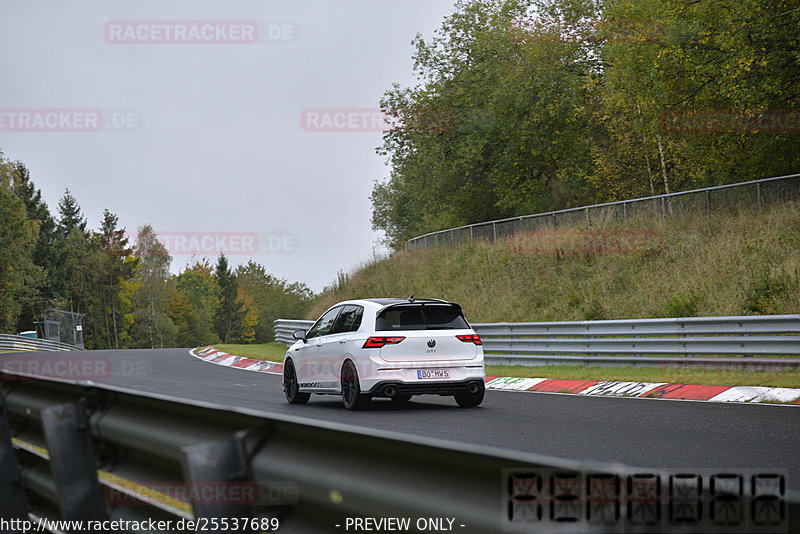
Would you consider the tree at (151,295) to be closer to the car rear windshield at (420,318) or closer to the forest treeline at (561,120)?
the forest treeline at (561,120)

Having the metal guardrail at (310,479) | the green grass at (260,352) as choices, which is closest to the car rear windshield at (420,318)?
the metal guardrail at (310,479)

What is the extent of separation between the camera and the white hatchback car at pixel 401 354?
1316cm

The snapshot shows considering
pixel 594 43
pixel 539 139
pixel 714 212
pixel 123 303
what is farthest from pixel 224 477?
pixel 123 303

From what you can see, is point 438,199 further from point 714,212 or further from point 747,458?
Result: point 747,458

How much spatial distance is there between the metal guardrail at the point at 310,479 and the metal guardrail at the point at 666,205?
77.8 ft

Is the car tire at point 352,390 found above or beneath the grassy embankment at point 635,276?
beneath

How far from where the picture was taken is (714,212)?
2655 centimetres

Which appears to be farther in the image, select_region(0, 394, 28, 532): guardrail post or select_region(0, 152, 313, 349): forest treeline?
select_region(0, 152, 313, 349): forest treeline

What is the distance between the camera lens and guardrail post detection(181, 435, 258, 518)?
8.61 ft

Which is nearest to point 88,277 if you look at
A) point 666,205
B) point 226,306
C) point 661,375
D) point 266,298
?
point 226,306

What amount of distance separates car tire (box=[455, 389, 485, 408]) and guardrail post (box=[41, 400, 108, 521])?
10.5m

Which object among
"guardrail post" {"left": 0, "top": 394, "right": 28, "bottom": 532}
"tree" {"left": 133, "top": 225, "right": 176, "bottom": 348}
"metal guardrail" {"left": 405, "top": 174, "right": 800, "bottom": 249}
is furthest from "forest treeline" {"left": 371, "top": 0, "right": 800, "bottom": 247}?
"tree" {"left": 133, "top": 225, "right": 176, "bottom": 348}

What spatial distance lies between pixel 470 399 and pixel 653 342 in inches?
227

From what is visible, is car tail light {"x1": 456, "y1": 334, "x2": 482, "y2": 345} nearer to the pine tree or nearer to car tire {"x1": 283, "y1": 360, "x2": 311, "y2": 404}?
car tire {"x1": 283, "y1": 360, "x2": 311, "y2": 404}
